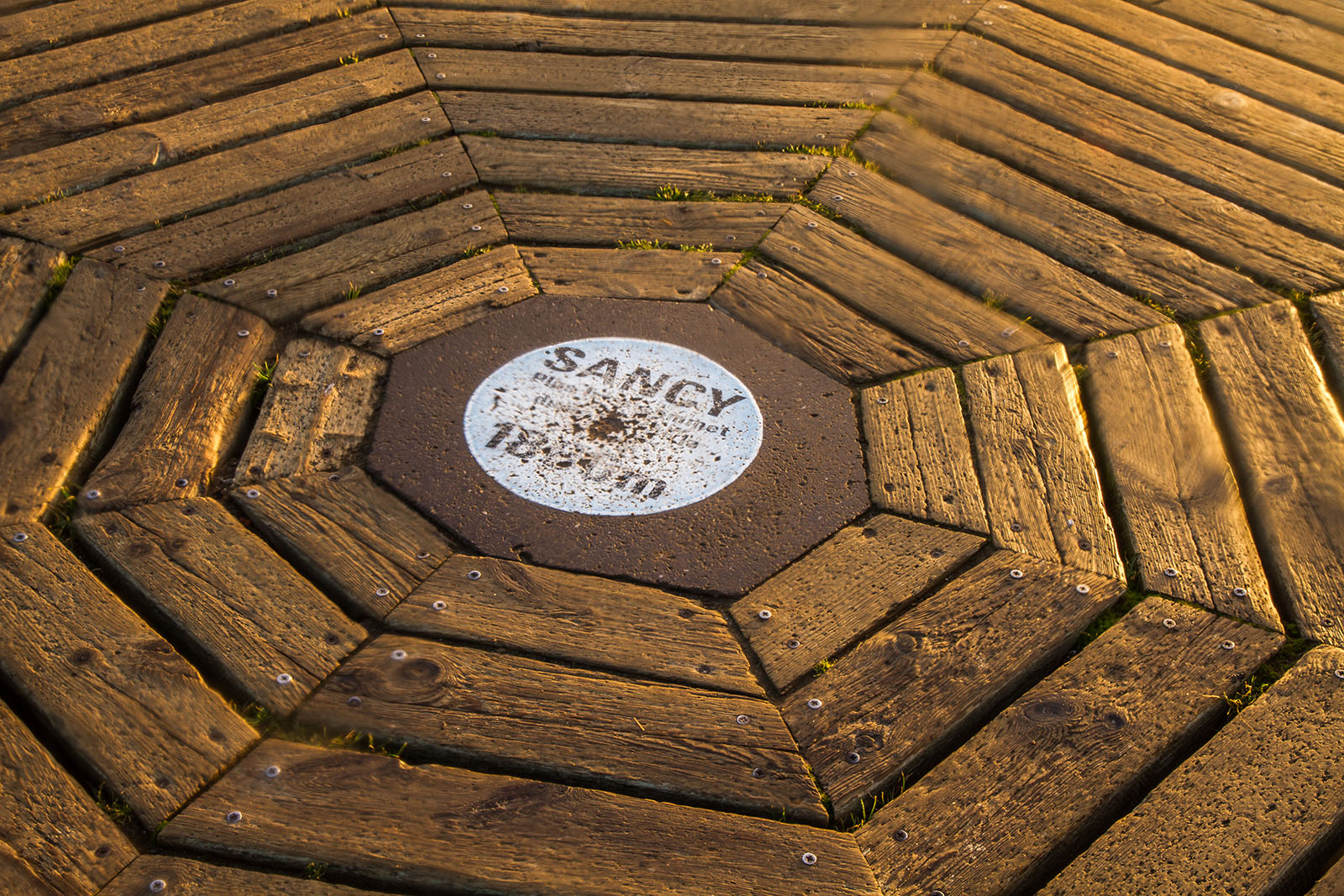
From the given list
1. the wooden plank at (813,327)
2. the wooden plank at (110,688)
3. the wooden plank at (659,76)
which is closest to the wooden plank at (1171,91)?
the wooden plank at (659,76)

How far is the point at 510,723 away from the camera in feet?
6.09

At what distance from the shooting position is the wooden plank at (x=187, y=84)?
3152 millimetres

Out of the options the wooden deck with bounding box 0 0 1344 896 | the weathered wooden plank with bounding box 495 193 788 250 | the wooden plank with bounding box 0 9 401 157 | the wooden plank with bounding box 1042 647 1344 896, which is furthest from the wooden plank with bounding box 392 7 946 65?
the wooden plank with bounding box 1042 647 1344 896

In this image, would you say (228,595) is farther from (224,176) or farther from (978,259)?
(978,259)

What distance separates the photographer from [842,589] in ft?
6.91

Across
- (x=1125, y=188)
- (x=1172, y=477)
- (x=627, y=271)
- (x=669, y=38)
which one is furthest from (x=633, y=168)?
(x=1172, y=477)

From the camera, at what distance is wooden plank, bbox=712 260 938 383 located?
259 cm

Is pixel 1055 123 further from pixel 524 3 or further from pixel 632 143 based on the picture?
pixel 524 3

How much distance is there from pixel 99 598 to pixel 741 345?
4.62 ft

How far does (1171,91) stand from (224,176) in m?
2.80

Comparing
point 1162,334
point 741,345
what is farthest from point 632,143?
point 1162,334

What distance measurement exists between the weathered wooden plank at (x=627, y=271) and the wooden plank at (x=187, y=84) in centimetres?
116

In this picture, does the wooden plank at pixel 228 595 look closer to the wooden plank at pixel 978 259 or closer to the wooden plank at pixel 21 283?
the wooden plank at pixel 21 283

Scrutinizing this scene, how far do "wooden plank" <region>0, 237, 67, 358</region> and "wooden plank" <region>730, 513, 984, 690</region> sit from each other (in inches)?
67.2
